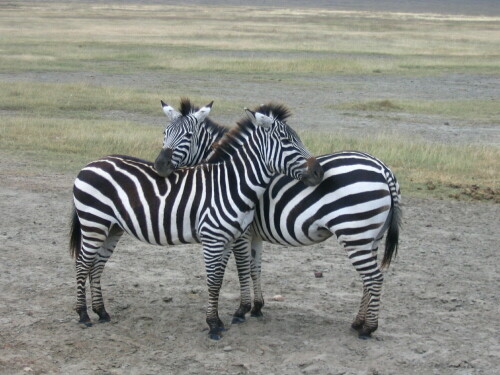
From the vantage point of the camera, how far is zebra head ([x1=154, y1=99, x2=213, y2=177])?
7.46 m

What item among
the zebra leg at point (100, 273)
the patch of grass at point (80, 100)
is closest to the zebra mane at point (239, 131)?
the zebra leg at point (100, 273)

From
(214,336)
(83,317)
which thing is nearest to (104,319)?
(83,317)

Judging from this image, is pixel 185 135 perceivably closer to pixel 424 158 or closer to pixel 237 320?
pixel 237 320

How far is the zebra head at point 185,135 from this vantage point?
746 centimetres

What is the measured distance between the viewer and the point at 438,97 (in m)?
25.5

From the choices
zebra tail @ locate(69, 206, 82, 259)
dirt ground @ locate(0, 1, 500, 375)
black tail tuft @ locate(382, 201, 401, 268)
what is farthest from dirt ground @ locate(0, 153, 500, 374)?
black tail tuft @ locate(382, 201, 401, 268)

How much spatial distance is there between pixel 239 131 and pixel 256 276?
1225 millimetres

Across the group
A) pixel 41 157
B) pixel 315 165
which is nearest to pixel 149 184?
pixel 315 165

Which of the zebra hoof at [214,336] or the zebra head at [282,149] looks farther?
the zebra hoof at [214,336]

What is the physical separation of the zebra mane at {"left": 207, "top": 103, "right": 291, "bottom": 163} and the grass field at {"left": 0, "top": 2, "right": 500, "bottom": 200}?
571 centimetres

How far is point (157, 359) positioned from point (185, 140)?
7.22ft

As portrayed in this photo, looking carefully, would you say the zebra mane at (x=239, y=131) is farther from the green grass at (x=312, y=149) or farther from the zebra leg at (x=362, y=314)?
the green grass at (x=312, y=149)

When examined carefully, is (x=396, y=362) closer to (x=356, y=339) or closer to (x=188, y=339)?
(x=356, y=339)

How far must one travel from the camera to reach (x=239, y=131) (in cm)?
678
